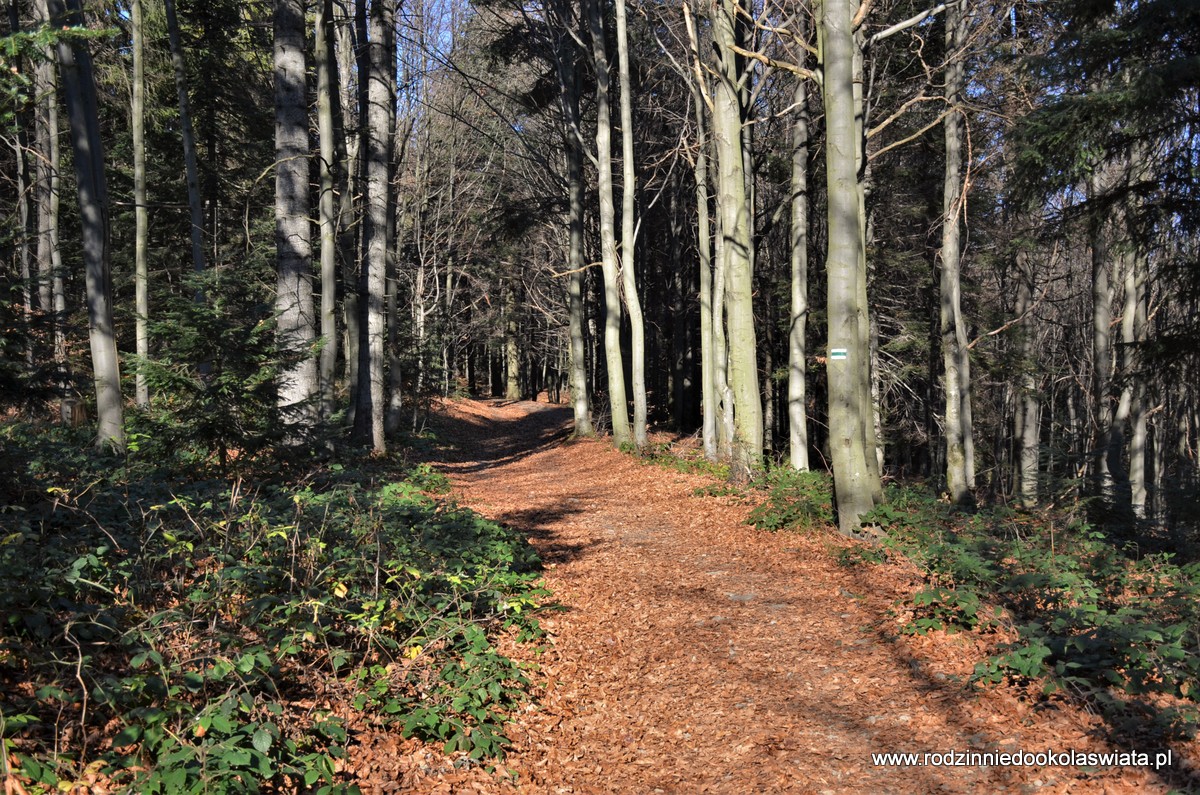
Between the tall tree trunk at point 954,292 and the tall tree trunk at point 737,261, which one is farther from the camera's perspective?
the tall tree trunk at point 954,292

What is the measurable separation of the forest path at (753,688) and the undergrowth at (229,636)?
0.57 m

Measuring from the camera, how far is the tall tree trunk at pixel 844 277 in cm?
872

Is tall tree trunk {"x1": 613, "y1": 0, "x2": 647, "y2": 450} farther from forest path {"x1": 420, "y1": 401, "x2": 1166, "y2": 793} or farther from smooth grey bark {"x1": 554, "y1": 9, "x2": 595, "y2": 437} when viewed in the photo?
forest path {"x1": 420, "y1": 401, "x2": 1166, "y2": 793}

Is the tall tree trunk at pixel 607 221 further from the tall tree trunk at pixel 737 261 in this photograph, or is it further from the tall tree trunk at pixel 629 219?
the tall tree trunk at pixel 737 261

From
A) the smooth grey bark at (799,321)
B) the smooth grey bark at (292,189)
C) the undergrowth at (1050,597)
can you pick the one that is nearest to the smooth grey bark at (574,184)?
the smooth grey bark at (799,321)

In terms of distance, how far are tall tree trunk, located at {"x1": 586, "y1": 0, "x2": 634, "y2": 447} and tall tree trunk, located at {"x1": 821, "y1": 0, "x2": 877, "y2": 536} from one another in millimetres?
9133

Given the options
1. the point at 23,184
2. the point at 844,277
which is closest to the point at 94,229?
the point at 844,277

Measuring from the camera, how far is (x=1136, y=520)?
1295cm

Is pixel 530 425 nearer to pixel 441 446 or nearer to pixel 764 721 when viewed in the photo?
pixel 441 446

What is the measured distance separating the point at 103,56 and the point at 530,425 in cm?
1881

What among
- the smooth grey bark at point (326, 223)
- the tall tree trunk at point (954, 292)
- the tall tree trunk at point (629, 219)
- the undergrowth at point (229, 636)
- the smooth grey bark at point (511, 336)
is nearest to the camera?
the undergrowth at point (229, 636)

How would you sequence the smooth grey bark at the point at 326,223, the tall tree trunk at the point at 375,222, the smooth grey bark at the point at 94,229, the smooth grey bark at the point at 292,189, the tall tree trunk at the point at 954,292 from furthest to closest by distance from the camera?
the tall tree trunk at the point at 954,292
the tall tree trunk at the point at 375,222
the smooth grey bark at the point at 326,223
the smooth grey bark at the point at 94,229
the smooth grey bark at the point at 292,189

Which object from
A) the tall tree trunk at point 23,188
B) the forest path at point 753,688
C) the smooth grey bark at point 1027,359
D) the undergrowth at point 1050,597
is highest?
the tall tree trunk at point 23,188

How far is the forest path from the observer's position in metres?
4.48
